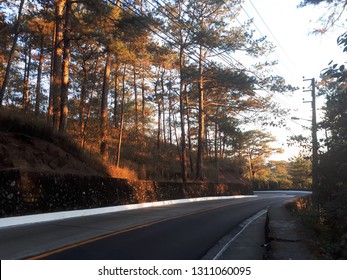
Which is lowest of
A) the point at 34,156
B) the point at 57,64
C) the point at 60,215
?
the point at 60,215

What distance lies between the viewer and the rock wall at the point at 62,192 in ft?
44.2

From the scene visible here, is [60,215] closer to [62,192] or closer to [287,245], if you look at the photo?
[62,192]

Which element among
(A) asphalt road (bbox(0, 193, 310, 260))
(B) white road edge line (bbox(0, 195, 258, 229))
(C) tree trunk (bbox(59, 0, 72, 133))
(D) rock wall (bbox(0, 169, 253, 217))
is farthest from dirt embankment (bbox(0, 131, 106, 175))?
(A) asphalt road (bbox(0, 193, 310, 260))

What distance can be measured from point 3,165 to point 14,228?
4.78m

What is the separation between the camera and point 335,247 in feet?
29.7

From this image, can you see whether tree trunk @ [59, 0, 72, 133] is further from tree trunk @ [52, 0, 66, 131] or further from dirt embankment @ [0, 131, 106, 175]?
dirt embankment @ [0, 131, 106, 175]

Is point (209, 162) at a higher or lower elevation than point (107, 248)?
higher

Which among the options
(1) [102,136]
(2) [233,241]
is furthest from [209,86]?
(2) [233,241]

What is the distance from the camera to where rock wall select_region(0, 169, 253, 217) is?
Answer: 13.5 metres

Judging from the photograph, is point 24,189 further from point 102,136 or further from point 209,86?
point 209,86

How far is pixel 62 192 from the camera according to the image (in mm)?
16047

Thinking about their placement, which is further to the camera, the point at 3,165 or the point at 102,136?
the point at 102,136

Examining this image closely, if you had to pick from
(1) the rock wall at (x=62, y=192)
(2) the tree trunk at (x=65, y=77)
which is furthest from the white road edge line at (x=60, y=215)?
(2) the tree trunk at (x=65, y=77)

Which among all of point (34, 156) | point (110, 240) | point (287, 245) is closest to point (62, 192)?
point (34, 156)
